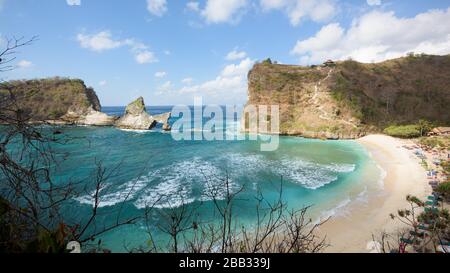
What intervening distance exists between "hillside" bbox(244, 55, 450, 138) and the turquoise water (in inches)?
532

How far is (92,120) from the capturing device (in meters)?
70.9

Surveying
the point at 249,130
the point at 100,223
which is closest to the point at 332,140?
the point at 249,130

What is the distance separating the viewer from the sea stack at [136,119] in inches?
2616

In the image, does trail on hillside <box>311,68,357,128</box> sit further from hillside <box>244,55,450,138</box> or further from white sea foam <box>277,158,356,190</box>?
white sea foam <box>277,158,356,190</box>

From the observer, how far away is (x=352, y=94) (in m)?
58.6

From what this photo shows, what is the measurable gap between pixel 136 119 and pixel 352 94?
186 ft

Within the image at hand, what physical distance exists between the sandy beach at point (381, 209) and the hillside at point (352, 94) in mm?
23981

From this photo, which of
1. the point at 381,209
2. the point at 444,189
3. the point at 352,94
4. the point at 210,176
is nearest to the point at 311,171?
the point at 381,209

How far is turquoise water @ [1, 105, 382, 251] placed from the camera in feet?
53.9

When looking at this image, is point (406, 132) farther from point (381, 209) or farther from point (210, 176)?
point (210, 176)

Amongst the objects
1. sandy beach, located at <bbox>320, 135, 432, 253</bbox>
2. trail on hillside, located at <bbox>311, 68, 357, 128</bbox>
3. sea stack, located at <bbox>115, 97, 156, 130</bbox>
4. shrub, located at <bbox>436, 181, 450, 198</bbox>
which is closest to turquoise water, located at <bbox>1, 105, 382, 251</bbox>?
sandy beach, located at <bbox>320, 135, 432, 253</bbox>

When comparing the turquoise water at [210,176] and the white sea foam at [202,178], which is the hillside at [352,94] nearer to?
the turquoise water at [210,176]
